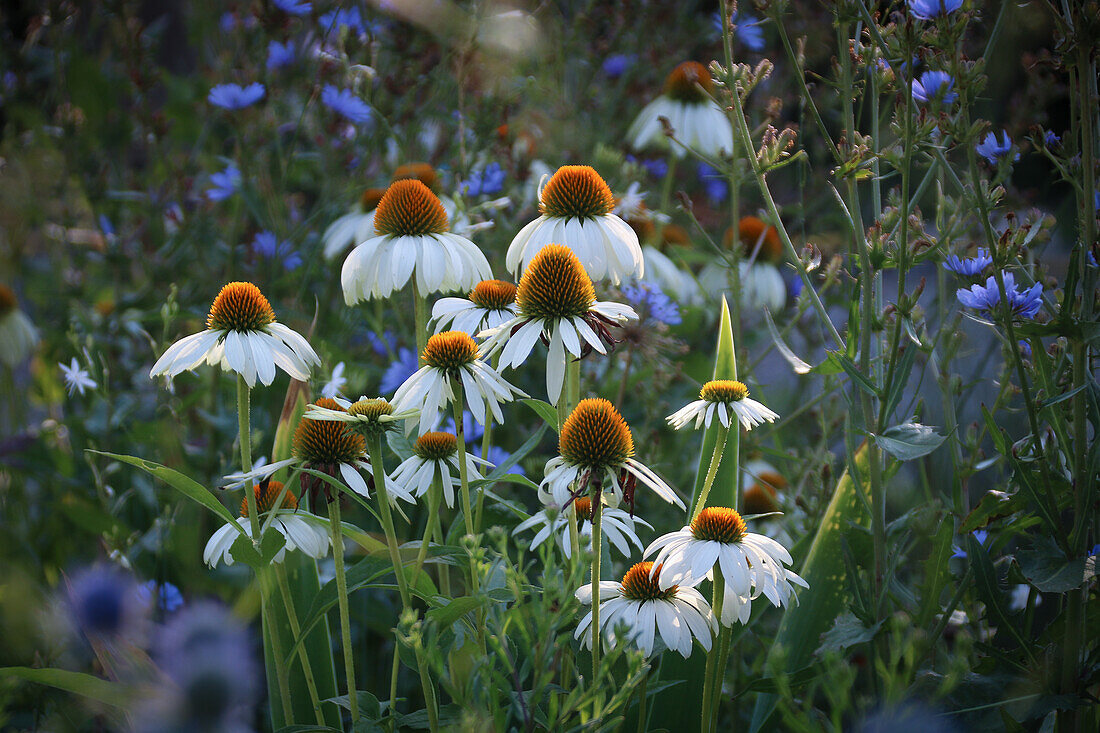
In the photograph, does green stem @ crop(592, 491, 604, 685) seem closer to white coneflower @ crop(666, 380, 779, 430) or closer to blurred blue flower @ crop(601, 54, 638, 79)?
white coneflower @ crop(666, 380, 779, 430)

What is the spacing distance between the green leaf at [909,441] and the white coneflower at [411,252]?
1.99 feet

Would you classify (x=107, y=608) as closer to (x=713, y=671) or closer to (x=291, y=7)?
(x=713, y=671)

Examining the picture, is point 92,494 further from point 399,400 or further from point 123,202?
point 123,202

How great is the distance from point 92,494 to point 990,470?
7.28ft

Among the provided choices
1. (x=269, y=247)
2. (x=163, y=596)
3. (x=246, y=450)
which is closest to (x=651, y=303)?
(x=246, y=450)

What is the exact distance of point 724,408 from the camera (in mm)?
1053

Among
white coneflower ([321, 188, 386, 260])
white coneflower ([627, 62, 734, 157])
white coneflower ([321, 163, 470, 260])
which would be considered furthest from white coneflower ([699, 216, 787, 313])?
white coneflower ([321, 188, 386, 260])

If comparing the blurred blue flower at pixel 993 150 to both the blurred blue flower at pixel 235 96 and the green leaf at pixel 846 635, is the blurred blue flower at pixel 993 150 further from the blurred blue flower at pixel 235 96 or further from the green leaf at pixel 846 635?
the blurred blue flower at pixel 235 96

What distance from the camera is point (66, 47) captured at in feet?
9.29

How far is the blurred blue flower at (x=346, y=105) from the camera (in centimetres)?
230

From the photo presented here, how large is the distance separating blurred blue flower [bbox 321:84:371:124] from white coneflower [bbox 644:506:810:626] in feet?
5.69

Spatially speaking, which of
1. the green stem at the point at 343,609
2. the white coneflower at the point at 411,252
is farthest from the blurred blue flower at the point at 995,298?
the green stem at the point at 343,609

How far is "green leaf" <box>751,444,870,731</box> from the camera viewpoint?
1286mm

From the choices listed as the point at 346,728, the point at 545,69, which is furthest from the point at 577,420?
the point at 545,69
